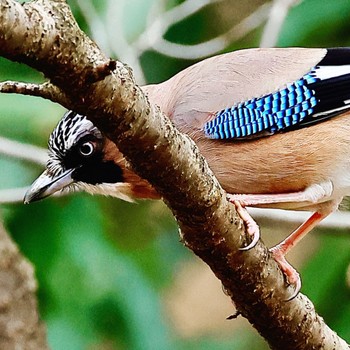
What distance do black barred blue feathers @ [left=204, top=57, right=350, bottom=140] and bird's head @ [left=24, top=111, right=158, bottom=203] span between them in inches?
13.0

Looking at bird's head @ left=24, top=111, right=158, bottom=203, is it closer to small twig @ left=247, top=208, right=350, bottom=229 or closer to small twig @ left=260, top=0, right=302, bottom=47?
small twig @ left=247, top=208, right=350, bottom=229

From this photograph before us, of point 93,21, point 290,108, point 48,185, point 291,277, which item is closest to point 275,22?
point 93,21

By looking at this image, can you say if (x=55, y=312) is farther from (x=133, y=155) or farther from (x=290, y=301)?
(x=133, y=155)

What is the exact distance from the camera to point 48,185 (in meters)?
3.46

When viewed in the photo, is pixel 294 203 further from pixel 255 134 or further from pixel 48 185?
pixel 48 185

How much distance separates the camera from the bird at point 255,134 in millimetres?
3244

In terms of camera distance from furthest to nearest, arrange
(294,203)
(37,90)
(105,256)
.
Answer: (105,256) < (294,203) < (37,90)

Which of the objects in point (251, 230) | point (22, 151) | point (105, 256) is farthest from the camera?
point (22, 151)

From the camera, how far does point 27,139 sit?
445 cm

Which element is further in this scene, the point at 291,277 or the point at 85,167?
the point at 85,167

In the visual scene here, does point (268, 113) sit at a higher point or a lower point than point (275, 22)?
higher

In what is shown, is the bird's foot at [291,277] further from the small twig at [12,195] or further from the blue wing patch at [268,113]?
the small twig at [12,195]

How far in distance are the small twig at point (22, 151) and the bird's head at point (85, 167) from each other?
0.79m

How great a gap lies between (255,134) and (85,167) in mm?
584
